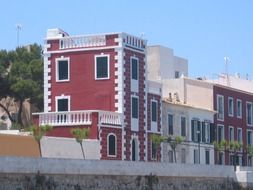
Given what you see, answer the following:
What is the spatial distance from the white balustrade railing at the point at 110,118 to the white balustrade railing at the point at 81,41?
15.4 feet

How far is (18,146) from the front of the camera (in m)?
47.1

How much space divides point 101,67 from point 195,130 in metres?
13.6

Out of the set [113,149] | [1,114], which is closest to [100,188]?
[113,149]

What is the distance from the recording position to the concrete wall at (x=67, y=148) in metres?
48.9

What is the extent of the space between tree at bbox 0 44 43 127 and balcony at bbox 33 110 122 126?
1323 cm

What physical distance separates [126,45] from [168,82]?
49.5 ft

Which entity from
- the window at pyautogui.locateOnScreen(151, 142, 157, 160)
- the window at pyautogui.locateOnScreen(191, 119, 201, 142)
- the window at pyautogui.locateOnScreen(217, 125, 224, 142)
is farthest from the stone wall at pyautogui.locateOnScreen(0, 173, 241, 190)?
the window at pyautogui.locateOnScreen(217, 125, 224, 142)

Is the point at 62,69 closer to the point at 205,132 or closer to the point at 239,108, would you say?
the point at 205,132

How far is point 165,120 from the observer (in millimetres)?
62781

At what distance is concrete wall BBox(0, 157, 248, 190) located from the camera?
37.3 metres

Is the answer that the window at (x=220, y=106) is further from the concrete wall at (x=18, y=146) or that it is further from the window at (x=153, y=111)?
the concrete wall at (x=18, y=146)

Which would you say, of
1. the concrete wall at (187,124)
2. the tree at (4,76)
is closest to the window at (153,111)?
the concrete wall at (187,124)

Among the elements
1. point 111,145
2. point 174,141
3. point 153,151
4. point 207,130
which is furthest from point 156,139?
point 207,130

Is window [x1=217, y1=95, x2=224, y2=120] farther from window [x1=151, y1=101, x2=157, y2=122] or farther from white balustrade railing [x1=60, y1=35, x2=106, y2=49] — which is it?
white balustrade railing [x1=60, y1=35, x2=106, y2=49]
